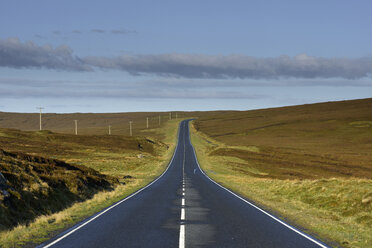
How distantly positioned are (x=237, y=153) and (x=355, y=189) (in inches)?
2483

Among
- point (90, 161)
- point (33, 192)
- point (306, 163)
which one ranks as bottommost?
point (306, 163)

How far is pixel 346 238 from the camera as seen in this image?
1229 centimetres

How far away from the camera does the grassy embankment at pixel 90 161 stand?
13.3 metres

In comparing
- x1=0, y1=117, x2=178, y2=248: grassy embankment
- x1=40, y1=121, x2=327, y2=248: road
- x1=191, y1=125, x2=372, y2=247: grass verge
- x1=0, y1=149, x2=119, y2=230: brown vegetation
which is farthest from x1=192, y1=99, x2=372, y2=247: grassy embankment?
x1=0, y1=149, x2=119, y2=230: brown vegetation

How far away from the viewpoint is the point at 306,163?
68688mm

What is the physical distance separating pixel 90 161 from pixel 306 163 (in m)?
37.9

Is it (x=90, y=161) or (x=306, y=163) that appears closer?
(x=90, y=161)

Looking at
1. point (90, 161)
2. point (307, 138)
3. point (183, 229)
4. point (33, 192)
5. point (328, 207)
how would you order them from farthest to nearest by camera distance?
point (307, 138) → point (90, 161) → point (328, 207) → point (33, 192) → point (183, 229)

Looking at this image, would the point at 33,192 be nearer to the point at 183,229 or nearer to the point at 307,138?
the point at 183,229

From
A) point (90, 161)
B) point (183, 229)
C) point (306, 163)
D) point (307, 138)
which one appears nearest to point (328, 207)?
point (183, 229)

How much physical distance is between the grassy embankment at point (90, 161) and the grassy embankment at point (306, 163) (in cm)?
864

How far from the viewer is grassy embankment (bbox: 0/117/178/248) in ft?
43.5

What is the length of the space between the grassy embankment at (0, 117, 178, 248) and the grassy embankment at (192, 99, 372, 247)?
8638mm

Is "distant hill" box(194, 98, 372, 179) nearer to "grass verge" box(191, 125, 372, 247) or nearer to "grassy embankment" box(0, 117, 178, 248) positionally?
"grassy embankment" box(0, 117, 178, 248)
